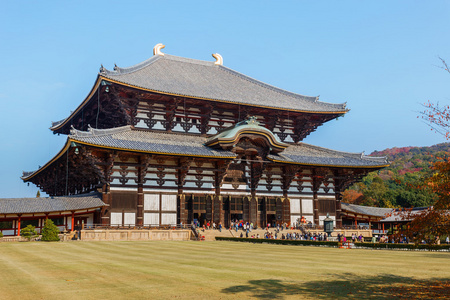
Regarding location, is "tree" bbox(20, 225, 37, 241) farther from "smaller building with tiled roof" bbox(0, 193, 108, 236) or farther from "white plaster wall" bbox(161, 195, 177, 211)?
"white plaster wall" bbox(161, 195, 177, 211)

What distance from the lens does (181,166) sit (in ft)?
149

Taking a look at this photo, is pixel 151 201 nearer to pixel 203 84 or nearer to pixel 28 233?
pixel 28 233

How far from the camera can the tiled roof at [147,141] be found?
40281 mm

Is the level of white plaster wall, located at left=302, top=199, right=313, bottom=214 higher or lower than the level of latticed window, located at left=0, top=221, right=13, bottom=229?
higher

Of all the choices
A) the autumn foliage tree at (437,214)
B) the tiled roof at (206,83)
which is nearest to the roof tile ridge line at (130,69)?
the tiled roof at (206,83)

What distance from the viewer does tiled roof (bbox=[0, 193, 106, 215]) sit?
38375 millimetres

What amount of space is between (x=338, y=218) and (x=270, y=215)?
8.89 metres

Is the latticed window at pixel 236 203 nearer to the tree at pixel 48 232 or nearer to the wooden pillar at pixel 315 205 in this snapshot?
the wooden pillar at pixel 315 205

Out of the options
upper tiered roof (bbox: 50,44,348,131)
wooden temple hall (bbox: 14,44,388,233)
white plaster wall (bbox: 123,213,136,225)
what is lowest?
white plaster wall (bbox: 123,213,136,225)

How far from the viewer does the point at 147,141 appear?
146ft

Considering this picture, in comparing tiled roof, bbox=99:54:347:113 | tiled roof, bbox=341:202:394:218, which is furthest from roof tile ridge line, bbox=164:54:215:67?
tiled roof, bbox=341:202:394:218

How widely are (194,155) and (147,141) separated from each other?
17.1ft

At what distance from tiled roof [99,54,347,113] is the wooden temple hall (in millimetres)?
196

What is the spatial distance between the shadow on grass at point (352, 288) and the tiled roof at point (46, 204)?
95.1 ft
